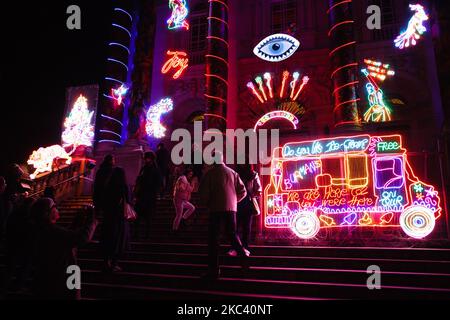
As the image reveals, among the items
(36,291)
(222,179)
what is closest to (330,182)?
(222,179)

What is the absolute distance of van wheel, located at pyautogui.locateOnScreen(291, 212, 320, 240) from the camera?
790 centimetres

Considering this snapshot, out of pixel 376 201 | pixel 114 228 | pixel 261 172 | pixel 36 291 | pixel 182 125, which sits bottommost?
pixel 36 291

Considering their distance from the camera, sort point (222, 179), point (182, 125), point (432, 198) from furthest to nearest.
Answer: point (182, 125) → point (432, 198) → point (222, 179)

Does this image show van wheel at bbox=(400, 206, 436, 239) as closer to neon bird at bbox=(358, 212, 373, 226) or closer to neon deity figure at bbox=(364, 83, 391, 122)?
neon bird at bbox=(358, 212, 373, 226)

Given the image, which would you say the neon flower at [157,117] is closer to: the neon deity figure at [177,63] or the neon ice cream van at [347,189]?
the neon deity figure at [177,63]

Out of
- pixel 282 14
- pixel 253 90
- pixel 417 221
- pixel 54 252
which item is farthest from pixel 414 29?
pixel 54 252

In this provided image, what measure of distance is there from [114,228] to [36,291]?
2.55m

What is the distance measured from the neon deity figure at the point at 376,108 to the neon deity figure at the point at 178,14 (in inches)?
379

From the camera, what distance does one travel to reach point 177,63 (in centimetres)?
1867

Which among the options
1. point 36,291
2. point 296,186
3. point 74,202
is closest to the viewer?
point 36,291

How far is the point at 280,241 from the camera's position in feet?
26.3

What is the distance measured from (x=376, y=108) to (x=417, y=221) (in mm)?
8928

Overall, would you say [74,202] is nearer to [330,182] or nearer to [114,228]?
[114,228]
